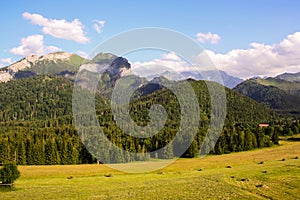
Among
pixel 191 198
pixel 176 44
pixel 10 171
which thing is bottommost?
pixel 191 198

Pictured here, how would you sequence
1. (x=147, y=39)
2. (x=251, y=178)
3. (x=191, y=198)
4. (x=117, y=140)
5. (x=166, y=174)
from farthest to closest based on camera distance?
(x=117, y=140), (x=166, y=174), (x=251, y=178), (x=191, y=198), (x=147, y=39)

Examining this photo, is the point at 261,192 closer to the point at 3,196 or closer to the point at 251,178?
the point at 251,178

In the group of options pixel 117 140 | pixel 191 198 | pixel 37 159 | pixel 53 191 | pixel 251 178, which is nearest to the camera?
pixel 191 198

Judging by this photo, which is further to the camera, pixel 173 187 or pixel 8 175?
pixel 8 175

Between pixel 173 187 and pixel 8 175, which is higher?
pixel 8 175

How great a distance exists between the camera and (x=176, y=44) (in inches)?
1227

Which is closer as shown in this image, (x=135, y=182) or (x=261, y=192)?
(x=261, y=192)

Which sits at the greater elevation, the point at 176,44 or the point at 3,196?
the point at 176,44

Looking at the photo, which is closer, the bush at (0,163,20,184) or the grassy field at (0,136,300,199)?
the grassy field at (0,136,300,199)

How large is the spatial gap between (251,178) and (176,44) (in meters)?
34.5

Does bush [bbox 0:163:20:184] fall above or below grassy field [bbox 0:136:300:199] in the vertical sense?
above

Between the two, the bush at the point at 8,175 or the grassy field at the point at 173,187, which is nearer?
the grassy field at the point at 173,187

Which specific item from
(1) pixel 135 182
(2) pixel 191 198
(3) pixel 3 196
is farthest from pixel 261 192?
(3) pixel 3 196

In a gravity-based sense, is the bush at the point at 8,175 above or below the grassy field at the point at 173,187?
above
